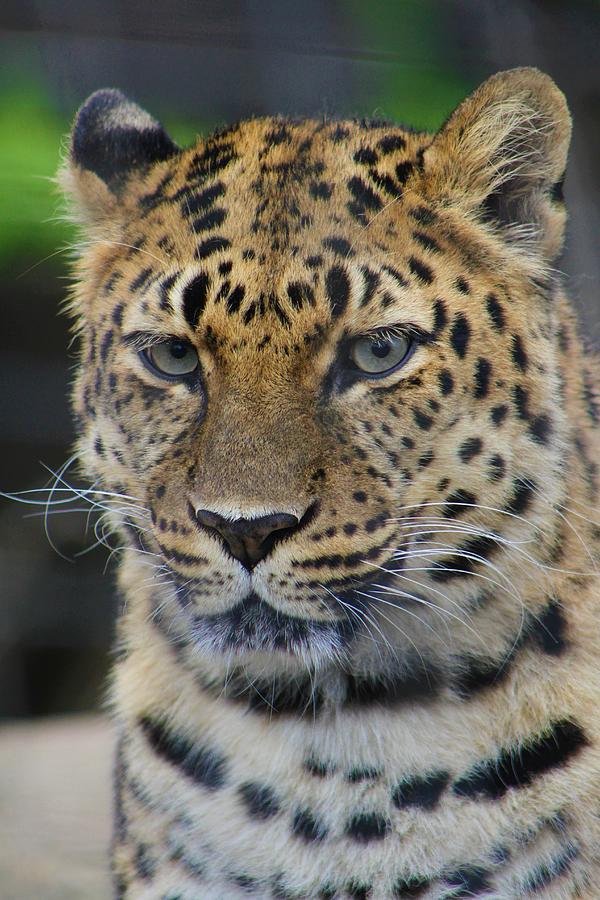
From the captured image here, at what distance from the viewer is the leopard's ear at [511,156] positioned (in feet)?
7.45

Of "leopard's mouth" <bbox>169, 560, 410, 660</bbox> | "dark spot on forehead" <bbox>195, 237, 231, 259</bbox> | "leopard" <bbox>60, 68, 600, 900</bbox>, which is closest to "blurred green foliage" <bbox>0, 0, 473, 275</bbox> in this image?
"leopard" <bbox>60, 68, 600, 900</bbox>

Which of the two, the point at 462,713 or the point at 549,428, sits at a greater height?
the point at 549,428

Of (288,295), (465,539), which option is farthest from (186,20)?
(465,539)

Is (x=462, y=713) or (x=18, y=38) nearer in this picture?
(x=462, y=713)

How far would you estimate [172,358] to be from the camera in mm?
2332

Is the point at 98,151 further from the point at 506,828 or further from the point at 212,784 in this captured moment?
the point at 506,828

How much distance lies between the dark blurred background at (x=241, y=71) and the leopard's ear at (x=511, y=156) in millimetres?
443

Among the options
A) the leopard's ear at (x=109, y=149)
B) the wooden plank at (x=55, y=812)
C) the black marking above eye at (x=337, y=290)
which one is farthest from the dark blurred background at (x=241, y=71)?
the wooden plank at (x=55, y=812)

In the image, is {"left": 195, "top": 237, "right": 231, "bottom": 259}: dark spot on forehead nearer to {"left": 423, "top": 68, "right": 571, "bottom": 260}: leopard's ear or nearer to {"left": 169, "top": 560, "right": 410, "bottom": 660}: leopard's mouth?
{"left": 423, "top": 68, "right": 571, "bottom": 260}: leopard's ear

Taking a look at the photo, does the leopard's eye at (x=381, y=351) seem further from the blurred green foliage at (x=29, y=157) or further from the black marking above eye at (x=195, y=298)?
the blurred green foliage at (x=29, y=157)

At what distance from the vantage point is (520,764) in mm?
2264

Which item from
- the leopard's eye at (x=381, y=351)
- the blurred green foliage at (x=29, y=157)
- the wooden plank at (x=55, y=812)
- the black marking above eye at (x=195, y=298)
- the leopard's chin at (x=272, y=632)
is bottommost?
the wooden plank at (x=55, y=812)

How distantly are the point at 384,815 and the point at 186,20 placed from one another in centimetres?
254

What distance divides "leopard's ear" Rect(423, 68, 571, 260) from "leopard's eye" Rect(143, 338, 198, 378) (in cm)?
59
